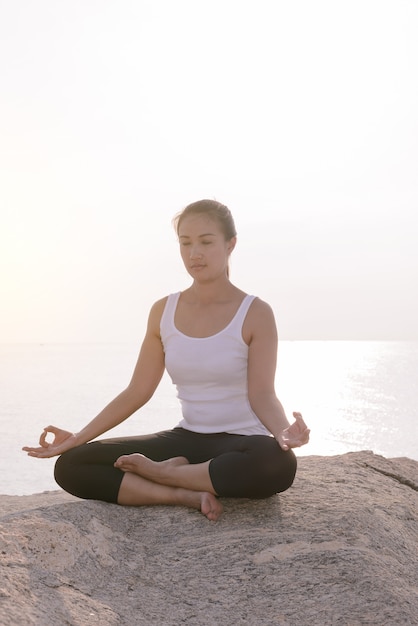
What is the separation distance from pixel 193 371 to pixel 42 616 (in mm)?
1483

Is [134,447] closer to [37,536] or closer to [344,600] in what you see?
[37,536]

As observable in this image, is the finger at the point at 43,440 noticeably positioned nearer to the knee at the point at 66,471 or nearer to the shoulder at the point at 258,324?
the knee at the point at 66,471

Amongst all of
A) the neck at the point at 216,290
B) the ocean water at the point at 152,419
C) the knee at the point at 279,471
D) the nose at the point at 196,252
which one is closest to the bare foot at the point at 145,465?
the knee at the point at 279,471

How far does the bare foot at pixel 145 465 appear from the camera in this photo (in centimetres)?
320

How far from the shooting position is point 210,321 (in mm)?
3459

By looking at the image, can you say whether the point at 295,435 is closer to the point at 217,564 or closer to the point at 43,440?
the point at 217,564

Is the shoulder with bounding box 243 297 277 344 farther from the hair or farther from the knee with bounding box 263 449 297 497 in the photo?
the knee with bounding box 263 449 297 497

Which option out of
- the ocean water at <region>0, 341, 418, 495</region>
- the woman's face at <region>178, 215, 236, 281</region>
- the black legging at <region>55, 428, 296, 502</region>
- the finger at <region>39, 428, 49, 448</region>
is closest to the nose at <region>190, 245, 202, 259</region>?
the woman's face at <region>178, 215, 236, 281</region>

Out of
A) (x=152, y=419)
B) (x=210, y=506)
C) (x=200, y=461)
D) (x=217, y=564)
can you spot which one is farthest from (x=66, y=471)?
(x=152, y=419)

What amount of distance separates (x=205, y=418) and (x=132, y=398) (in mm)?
416

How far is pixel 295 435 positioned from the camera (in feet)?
9.64

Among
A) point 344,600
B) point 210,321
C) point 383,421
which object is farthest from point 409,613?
point 383,421

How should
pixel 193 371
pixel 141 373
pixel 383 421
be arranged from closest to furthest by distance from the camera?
1. pixel 193 371
2. pixel 141 373
3. pixel 383 421

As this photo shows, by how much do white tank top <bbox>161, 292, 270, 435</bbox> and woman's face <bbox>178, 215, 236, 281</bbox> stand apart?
25 cm
